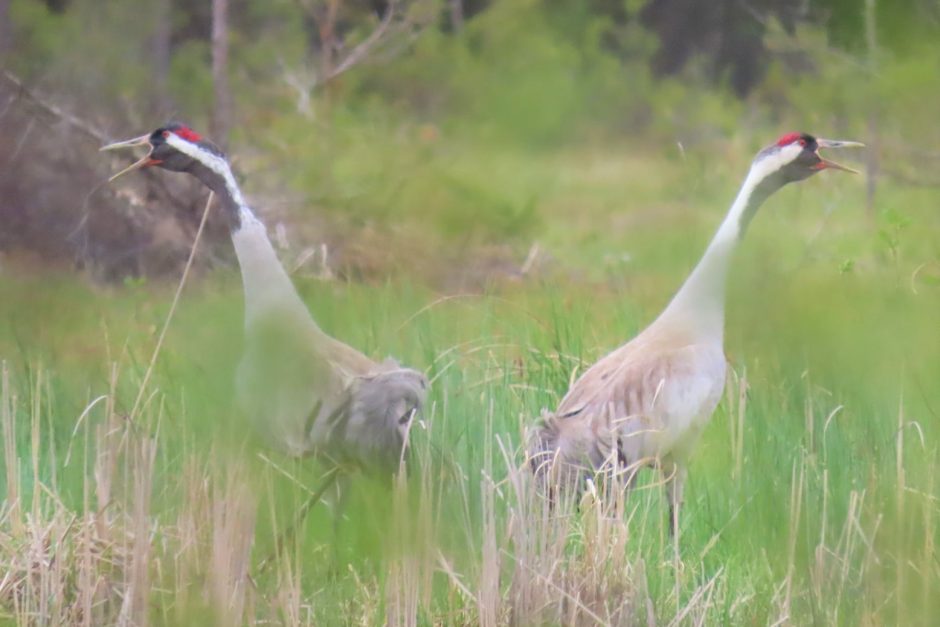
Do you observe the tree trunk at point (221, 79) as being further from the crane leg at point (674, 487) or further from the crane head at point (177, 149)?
the crane leg at point (674, 487)

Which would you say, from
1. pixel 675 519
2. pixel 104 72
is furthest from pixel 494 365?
pixel 104 72

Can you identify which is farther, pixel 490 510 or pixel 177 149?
pixel 177 149

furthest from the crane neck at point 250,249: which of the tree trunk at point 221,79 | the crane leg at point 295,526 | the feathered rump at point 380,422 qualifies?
the tree trunk at point 221,79

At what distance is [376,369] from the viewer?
2629mm

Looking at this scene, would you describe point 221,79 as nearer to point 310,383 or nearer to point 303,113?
point 303,113

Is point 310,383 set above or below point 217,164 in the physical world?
below

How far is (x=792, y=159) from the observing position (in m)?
3.04

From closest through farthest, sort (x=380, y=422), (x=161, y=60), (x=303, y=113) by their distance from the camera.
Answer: (x=380, y=422) < (x=303, y=113) < (x=161, y=60)

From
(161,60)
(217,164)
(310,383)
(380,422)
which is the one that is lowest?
(380,422)

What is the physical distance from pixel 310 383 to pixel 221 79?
12.0 feet

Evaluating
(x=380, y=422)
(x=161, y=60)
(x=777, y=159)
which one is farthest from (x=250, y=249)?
(x=161, y=60)

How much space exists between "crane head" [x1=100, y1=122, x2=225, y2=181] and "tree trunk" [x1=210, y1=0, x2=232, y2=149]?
269cm

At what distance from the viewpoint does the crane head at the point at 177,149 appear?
2.80 meters

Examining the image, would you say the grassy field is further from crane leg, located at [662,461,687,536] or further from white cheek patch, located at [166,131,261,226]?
white cheek patch, located at [166,131,261,226]
